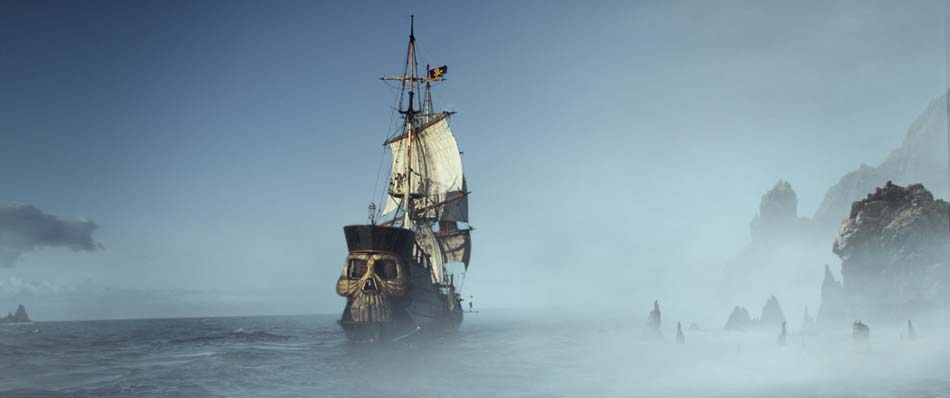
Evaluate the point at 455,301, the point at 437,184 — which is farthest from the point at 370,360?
the point at 455,301

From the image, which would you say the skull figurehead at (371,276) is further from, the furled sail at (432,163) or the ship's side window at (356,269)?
the furled sail at (432,163)

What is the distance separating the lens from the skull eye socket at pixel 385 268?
5700 cm

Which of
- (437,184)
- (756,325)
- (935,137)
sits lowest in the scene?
(756,325)

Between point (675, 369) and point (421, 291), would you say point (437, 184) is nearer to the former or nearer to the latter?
point (421, 291)

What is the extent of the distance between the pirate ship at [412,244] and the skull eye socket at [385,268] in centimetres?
10

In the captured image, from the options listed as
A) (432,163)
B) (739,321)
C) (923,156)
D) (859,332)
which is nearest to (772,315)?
(739,321)

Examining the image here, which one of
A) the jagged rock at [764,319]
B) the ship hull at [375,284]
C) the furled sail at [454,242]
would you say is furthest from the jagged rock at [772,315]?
the ship hull at [375,284]

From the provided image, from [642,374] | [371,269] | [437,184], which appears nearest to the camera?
[642,374]

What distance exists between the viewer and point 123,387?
35.2m

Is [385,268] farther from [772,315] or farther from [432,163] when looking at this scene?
[772,315]

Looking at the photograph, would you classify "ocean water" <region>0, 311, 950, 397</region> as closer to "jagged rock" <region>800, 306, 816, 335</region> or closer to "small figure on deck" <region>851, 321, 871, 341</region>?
"small figure on deck" <region>851, 321, 871, 341</region>

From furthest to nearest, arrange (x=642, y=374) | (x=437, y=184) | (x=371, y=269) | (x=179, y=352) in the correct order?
(x=437, y=184) < (x=179, y=352) < (x=371, y=269) < (x=642, y=374)

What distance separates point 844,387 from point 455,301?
7715 cm

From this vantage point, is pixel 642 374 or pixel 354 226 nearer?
pixel 642 374
